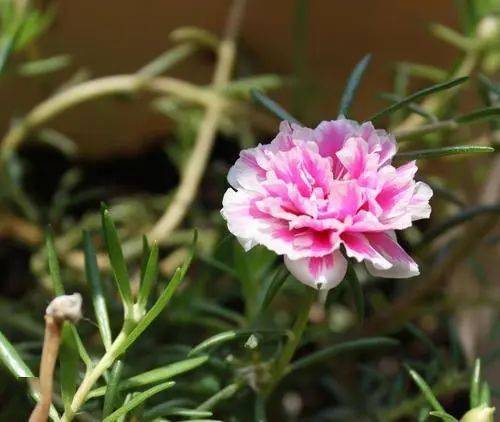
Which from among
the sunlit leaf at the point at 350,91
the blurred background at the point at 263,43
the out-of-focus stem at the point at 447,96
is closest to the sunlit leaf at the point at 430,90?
the sunlit leaf at the point at 350,91

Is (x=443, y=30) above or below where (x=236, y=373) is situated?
above

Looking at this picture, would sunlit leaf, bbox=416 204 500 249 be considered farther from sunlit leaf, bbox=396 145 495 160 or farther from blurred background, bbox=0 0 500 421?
sunlit leaf, bbox=396 145 495 160

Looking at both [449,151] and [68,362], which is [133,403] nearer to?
[68,362]

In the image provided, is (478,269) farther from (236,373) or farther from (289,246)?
(289,246)

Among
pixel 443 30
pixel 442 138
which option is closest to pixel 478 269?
pixel 442 138

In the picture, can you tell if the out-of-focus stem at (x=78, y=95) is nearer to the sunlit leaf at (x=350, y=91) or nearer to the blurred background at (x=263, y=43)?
the blurred background at (x=263, y=43)

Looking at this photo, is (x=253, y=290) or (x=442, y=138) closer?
(x=253, y=290)
